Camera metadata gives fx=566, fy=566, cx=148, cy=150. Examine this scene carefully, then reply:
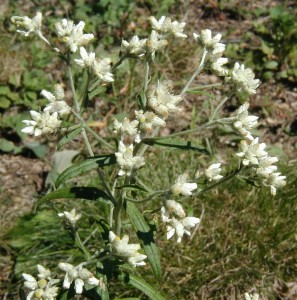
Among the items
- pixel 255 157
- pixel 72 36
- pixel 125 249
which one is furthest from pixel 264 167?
pixel 72 36

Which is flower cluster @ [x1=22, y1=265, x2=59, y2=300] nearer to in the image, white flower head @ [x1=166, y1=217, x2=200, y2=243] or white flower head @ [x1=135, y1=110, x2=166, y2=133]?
white flower head @ [x1=166, y1=217, x2=200, y2=243]

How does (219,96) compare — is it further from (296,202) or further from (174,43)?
(296,202)

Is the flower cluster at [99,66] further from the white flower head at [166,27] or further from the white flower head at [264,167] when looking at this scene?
the white flower head at [264,167]

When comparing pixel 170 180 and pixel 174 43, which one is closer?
pixel 170 180

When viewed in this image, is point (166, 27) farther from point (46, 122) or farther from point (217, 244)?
point (217, 244)

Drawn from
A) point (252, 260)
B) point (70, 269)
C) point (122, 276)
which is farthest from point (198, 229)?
point (70, 269)
